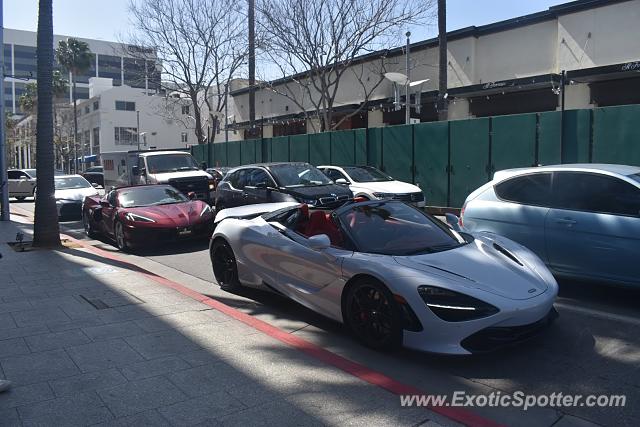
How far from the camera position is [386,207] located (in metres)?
6.18

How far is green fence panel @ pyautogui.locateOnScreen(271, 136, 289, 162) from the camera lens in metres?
24.7

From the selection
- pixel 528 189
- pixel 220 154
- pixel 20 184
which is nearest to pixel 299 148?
pixel 220 154

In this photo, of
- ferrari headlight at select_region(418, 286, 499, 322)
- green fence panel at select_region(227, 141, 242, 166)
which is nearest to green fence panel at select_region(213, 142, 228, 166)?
green fence panel at select_region(227, 141, 242, 166)

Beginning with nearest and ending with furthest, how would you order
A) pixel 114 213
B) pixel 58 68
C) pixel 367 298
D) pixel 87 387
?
→ pixel 87 387 < pixel 367 298 < pixel 114 213 < pixel 58 68

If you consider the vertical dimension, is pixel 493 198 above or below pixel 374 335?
above

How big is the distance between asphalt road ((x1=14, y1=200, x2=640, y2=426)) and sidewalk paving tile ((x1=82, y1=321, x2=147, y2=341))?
139 centimetres

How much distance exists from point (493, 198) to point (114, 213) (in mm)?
7865

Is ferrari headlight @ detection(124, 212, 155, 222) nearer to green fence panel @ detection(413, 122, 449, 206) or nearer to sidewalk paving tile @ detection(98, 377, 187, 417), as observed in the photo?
sidewalk paving tile @ detection(98, 377, 187, 417)

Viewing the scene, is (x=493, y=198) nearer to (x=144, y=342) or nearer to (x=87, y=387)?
(x=144, y=342)

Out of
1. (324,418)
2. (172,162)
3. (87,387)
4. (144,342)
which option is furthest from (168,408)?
(172,162)

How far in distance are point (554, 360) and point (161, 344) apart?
3.44 metres

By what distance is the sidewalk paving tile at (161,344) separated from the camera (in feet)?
16.2

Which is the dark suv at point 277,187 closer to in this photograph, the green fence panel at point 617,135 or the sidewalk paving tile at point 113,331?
the green fence panel at point 617,135

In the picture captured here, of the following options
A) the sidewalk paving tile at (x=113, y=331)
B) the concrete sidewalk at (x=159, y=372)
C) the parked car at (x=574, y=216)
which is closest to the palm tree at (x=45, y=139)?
the concrete sidewalk at (x=159, y=372)
